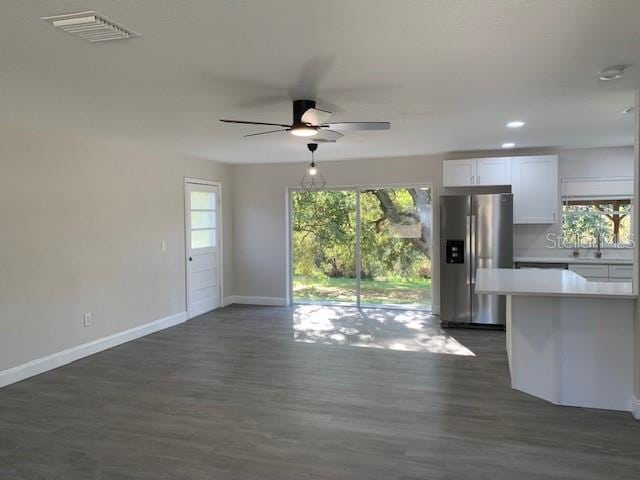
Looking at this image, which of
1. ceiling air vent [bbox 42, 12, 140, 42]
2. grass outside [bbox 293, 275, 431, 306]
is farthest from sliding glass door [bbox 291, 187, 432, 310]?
ceiling air vent [bbox 42, 12, 140, 42]

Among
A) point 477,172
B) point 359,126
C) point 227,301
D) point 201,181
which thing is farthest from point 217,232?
point 359,126

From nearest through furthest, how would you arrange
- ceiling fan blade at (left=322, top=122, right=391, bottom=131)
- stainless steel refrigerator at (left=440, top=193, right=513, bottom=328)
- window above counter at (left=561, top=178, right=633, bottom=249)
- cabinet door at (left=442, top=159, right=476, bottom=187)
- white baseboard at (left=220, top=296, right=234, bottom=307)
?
ceiling fan blade at (left=322, top=122, right=391, bottom=131) < stainless steel refrigerator at (left=440, top=193, right=513, bottom=328) < window above counter at (left=561, top=178, right=633, bottom=249) < cabinet door at (left=442, top=159, right=476, bottom=187) < white baseboard at (left=220, top=296, right=234, bottom=307)

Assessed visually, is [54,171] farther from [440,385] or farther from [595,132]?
[595,132]

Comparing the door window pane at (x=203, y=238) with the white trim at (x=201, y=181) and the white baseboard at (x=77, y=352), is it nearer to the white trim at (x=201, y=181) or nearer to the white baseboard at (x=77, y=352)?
the white trim at (x=201, y=181)

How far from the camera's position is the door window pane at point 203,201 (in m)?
7.02

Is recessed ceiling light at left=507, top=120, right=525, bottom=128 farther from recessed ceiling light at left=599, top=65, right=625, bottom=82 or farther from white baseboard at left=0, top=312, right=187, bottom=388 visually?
white baseboard at left=0, top=312, right=187, bottom=388

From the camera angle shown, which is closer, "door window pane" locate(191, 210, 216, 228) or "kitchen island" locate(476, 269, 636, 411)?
"kitchen island" locate(476, 269, 636, 411)

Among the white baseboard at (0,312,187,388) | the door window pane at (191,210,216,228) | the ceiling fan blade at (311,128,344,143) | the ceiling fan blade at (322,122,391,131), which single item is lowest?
the white baseboard at (0,312,187,388)

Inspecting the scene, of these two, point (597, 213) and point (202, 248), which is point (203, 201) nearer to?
point (202, 248)

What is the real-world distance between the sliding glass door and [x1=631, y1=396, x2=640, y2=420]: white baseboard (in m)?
3.75

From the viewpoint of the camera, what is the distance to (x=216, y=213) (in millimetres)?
7617

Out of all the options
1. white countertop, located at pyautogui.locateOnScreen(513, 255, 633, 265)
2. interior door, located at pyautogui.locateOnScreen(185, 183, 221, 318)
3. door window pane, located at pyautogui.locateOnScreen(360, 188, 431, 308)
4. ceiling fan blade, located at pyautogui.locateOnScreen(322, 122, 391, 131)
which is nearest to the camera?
ceiling fan blade, located at pyautogui.locateOnScreen(322, 122, 391, 131)

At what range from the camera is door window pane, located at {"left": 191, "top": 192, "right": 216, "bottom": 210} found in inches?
276

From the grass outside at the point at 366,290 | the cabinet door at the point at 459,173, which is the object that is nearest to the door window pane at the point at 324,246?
the grass outside at the point at 366,290
